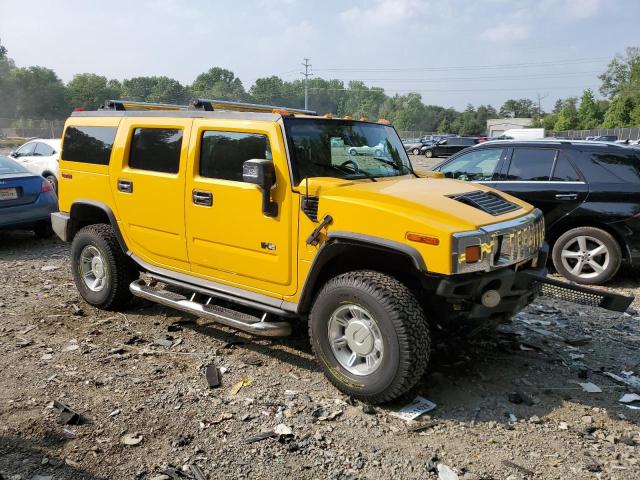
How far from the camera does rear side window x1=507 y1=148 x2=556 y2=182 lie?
282 inches

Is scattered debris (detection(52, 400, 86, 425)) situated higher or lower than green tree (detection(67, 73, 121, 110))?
lower

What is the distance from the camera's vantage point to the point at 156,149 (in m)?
4.96

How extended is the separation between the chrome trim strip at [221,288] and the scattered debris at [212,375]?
1.90 ft

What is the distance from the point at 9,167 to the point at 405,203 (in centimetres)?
796

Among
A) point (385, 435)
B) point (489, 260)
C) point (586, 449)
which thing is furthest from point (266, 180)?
point (586, 449)

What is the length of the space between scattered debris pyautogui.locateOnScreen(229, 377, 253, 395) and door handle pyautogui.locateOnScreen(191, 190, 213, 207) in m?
1.43

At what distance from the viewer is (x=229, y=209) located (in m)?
4.37

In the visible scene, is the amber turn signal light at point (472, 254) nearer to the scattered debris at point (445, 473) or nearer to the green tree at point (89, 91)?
the scattered debris at point (445, 473)

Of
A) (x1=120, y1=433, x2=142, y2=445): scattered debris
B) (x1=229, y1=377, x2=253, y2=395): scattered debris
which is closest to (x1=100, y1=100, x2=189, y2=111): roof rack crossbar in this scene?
(x1=229, y1=377, x2=253, y2=395): scattered debris

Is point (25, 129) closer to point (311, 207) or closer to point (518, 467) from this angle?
point (311, 207)

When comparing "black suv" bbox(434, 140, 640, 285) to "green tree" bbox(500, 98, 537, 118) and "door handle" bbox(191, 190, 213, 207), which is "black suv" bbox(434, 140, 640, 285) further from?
"green tree" bbox(500, 98, 537, 118)

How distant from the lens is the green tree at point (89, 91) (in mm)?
98688

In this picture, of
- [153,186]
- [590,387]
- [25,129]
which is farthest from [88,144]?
[25,129]

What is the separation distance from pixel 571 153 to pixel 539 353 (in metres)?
3.34
